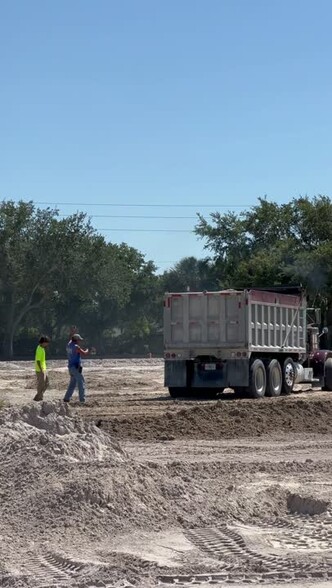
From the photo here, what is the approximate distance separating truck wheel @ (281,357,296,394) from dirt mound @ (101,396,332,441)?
565 cm

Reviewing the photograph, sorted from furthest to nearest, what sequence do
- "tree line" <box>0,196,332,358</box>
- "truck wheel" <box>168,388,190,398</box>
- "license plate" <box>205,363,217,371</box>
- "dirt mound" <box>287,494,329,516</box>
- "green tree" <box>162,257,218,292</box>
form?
1. "green tree" <box>162,257,218,292</box>
2. "tree line" <box>0,196,332,358</box>
3. "truck wheel" <box>168,388,190,398</box>
4. "license plate" <box>205,363,217,371</box>
5. "dirt mound" <box>287,494,329,516</box>

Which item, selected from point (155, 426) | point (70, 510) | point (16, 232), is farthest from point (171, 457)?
point (16, 232)

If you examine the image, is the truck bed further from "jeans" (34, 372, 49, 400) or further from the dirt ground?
the dirt ground

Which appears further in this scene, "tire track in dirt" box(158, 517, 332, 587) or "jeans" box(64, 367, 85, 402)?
"jeans" box(64, 367, 85, 402)

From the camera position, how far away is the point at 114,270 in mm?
82375

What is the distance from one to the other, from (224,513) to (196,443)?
753 cm

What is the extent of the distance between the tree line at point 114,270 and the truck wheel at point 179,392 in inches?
778

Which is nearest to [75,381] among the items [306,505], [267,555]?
[306,505]

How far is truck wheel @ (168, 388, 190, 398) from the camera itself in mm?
29422

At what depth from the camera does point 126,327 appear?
294 ft

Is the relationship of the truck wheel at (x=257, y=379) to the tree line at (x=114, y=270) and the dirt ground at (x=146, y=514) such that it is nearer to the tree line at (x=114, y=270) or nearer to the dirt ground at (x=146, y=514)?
the dirt ground at (x=146, y=514)

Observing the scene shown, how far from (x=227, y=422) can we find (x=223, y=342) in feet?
21.5

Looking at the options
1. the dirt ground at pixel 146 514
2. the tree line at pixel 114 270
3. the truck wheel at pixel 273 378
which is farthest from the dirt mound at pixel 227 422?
the tree line at pixel 114 270

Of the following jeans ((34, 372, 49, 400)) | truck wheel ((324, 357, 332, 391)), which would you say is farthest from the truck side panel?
truck wheel ((324, 357, 332, 391))
